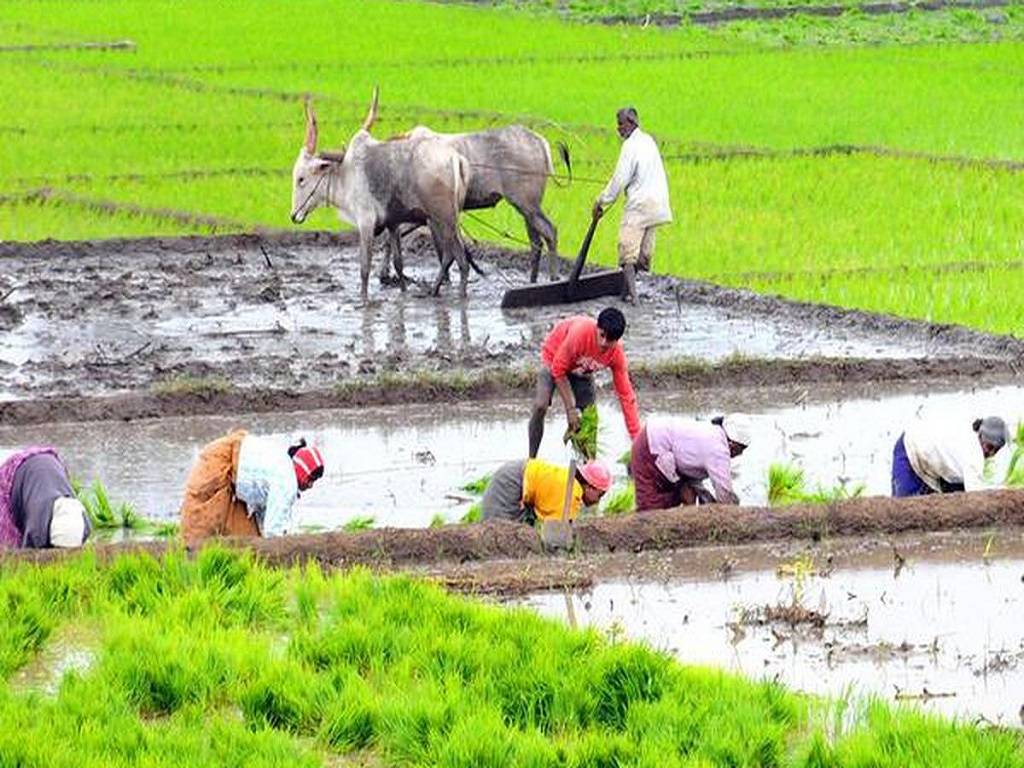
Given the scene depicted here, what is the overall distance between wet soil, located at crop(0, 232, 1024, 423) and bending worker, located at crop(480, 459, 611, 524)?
10.0 feet

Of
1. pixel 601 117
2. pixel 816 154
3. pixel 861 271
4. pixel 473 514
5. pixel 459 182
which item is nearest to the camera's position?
pixel 473 514

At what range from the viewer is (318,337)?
48.3 feet

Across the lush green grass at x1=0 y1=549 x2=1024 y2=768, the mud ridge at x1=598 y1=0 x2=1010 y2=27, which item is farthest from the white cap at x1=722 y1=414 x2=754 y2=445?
the mud ridge at x1=598 y1=0 x2=1010 y2=27

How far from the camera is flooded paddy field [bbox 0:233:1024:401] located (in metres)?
13.8

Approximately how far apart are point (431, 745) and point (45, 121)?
57.2 ft

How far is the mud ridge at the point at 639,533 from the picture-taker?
30.5 feet

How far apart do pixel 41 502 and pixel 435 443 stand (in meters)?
3.42

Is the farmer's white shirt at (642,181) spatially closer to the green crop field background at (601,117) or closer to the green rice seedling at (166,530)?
the green crop field background at (601,117)

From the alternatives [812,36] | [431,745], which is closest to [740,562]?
[431,745]

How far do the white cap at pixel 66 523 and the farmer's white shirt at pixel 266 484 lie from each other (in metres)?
0.63

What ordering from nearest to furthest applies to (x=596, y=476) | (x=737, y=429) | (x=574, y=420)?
1. (x=596, y=476)
2. (x=737, y=429)
3. (x=574, y=420)

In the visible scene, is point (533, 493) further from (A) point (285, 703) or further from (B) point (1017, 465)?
(B) point (1017, 465)

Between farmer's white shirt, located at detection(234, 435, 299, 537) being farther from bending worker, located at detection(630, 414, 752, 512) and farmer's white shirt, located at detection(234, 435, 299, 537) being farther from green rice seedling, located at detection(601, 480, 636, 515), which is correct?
green rice seedling, located at detection(601, 480, 636, 515)

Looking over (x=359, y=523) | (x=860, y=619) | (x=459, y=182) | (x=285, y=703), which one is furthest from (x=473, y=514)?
(x=459, y=182)
